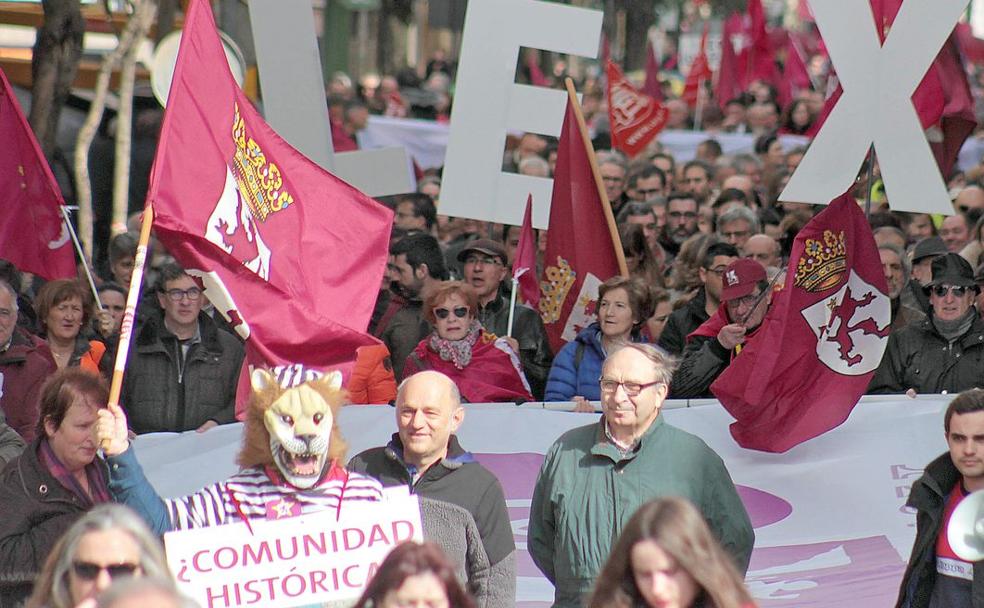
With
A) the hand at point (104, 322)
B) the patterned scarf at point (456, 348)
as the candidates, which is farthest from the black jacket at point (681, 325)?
the hand at point (104, 322)

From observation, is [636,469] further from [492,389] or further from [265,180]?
[492,389]

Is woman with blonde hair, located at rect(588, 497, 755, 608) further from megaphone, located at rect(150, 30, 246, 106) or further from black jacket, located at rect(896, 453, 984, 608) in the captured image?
megaphone, located at rect(150, 30, 246, 106)

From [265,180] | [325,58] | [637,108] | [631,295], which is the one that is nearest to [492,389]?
[631,295]

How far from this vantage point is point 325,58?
37188mm

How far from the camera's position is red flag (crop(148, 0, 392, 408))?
6012 mm

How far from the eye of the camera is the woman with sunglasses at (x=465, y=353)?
26.0 feet

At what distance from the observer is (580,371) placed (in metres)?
7.91

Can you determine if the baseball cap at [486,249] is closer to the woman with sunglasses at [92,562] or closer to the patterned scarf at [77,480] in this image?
the patterned scarf at [77,480]

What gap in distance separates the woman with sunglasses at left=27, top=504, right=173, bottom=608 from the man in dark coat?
2.45 metres

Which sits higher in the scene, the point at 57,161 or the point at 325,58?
the point at 57,161

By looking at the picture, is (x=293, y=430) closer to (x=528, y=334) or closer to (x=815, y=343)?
(x=815, y=343)

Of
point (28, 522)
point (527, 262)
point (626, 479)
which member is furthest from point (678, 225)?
point (28, 522)

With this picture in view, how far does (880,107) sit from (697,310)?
1.31 metres

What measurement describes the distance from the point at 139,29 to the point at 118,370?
7421mm
